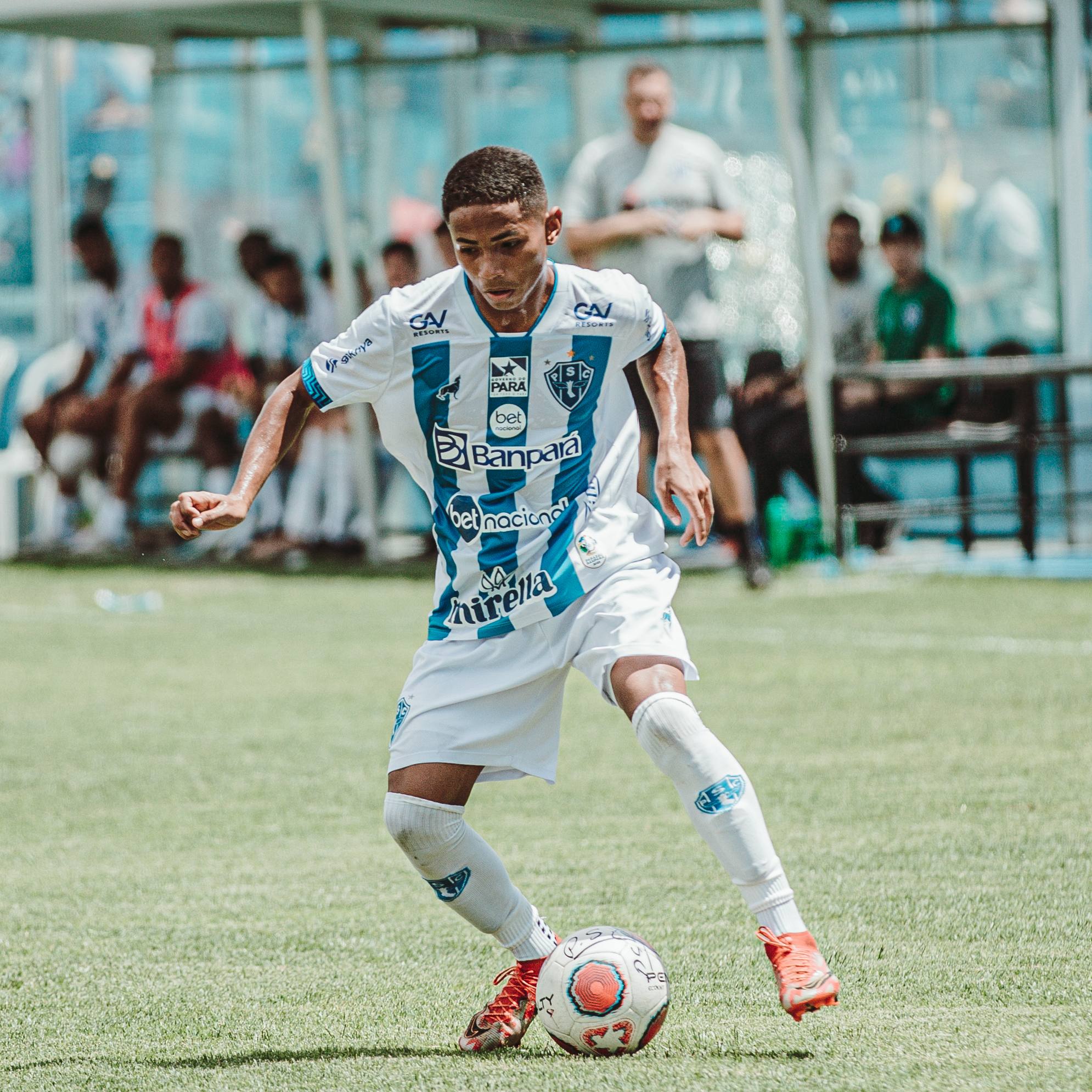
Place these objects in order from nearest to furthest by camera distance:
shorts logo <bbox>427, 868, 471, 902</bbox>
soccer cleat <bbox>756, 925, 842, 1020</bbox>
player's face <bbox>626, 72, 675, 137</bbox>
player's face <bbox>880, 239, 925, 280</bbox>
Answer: soccer cleat <bbox>756, 925, 842, 1020</bbox>, shorts logo <bbox>427, 868, 471, 902</bbox>, player's face <bbox>626, 72, 675, 137</bbox>, player's face <bbox>880, 239, 925, 280</bbox>

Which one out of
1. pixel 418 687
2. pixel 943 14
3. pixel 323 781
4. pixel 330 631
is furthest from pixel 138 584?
pixel 418 687

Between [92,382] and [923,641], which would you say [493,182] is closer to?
[923,641]

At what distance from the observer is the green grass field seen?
3367mm

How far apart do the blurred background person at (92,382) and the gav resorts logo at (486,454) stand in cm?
993

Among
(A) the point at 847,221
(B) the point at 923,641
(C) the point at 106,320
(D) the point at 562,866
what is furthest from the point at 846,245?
(D) the point at 562,866

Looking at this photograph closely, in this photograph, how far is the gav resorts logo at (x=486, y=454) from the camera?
12.4 ft

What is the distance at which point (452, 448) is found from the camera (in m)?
3.79

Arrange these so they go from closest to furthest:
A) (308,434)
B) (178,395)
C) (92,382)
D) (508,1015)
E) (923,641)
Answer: (508,1015), (923,641), (308,434), (178,395), (92,382)

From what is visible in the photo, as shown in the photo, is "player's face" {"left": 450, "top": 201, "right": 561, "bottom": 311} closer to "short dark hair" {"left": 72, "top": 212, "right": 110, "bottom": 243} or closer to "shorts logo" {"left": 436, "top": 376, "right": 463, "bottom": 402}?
"shorts logo" {"left": 436, "top": 376, "right": 463, "bottom": 402}

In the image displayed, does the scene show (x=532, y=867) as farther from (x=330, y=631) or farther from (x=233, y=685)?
(x=330, y=631)

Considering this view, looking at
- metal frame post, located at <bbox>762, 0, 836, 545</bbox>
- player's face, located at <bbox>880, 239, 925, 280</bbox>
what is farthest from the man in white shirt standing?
player's face, located at <bbox>880, 239, 925, 280</bbox>

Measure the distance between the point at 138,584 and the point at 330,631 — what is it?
8.57 ft

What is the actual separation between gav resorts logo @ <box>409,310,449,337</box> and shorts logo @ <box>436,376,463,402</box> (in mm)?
99

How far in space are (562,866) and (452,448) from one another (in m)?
1.52
